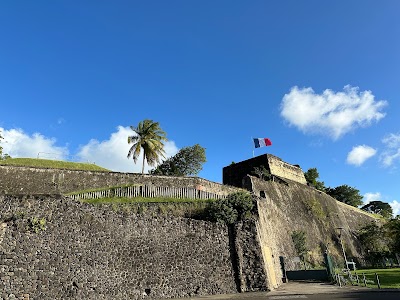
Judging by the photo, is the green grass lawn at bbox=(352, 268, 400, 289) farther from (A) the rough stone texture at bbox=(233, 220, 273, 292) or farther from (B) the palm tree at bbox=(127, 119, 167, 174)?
(B) the palm tree at bbox=(127, 119, 167, 174)

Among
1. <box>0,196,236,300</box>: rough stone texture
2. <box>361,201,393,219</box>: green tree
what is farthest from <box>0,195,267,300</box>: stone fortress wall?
<box>361,201,393,219</box>: green tree

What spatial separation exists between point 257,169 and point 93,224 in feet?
80.4

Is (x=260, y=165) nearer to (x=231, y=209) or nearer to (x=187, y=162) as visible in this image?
(x=187, y=162)

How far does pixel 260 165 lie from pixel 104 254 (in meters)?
25.7

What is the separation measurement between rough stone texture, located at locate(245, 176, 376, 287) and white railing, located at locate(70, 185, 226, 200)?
5.03 meters

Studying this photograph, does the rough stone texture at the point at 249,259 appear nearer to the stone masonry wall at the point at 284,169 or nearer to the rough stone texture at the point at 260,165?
the rough stone texture at the point at 260,165

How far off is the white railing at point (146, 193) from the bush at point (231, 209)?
2.92 metres

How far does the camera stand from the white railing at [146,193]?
19969 millimetres

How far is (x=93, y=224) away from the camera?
1588 cm

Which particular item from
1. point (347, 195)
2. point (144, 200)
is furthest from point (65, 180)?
point (347, 195)

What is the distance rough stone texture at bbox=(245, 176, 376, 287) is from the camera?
2377 cm

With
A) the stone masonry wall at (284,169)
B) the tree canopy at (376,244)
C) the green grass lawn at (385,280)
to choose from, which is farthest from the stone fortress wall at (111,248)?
the tree canopy at (376,244)

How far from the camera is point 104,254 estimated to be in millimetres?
15539

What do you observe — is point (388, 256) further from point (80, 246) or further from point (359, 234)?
point (80, 246)
